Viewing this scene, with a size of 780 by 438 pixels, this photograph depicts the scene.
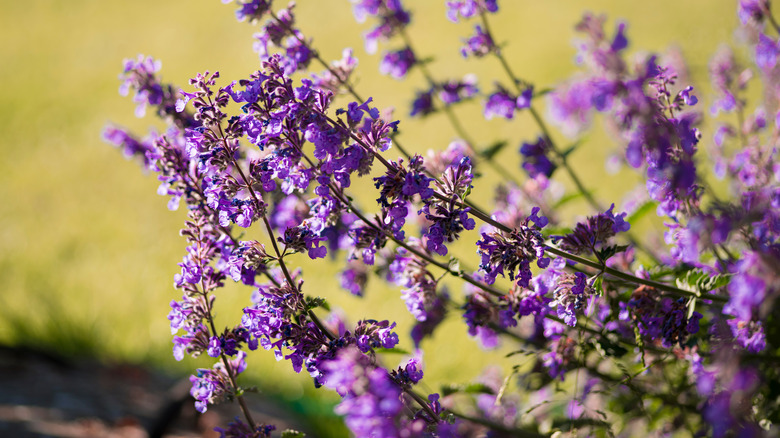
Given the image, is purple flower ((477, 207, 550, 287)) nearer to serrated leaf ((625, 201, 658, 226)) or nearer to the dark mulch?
serrated leaf ((625, 201, 658, 226))

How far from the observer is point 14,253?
5320mm

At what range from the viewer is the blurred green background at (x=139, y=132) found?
4.18 meters

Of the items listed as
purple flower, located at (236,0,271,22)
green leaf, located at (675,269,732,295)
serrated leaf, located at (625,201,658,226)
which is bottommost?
green leaf, located at (675,269,732,295)

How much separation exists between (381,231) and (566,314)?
50 cm

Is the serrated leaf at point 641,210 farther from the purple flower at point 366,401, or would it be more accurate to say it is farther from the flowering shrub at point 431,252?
the purple flower at point 366,401

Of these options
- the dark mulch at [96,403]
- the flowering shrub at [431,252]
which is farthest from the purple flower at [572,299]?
the dark mulch at [96,403]

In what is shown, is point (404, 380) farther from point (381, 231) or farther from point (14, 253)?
point (14, 253)

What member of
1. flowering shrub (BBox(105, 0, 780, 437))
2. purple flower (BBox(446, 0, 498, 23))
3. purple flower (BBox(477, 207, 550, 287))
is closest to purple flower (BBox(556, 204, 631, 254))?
flowering shrub (BBox(105, 0, 780, 437))

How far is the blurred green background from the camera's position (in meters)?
4.18

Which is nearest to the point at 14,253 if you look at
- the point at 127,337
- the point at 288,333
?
the point at 127,337

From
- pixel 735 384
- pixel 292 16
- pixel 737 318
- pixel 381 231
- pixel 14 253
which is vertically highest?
pixel 14 253

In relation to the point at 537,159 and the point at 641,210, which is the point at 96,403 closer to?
the point at 537,159

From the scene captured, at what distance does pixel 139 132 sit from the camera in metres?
7.04

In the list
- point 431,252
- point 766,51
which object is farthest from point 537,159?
point 431,252
